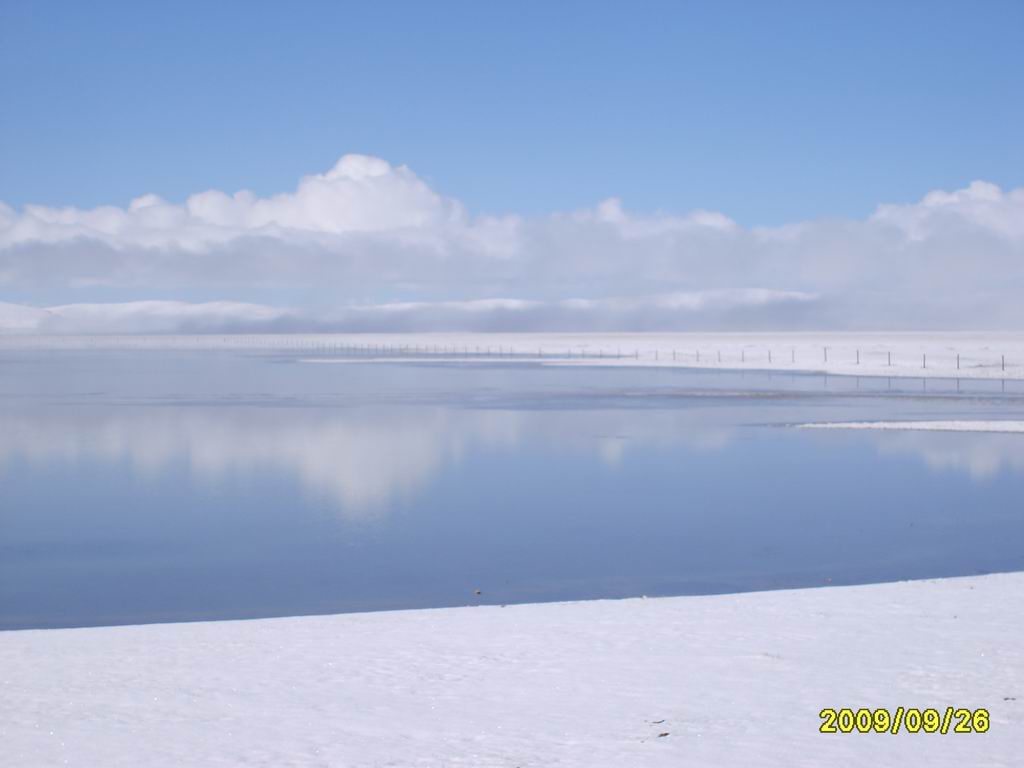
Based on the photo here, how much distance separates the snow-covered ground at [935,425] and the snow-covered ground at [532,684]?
1726 cm

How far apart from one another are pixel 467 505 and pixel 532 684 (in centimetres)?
902

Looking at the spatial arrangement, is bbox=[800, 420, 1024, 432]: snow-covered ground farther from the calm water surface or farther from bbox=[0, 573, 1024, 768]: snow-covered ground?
bbox=[0, 573, 1024, 768]: snow-covered ground

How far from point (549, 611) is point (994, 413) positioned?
24312 mm

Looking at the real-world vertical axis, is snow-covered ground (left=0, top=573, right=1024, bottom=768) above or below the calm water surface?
above

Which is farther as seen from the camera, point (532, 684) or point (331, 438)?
point (331, 438)

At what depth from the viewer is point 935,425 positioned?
27.0 meters

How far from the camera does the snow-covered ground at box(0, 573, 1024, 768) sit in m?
6.24
